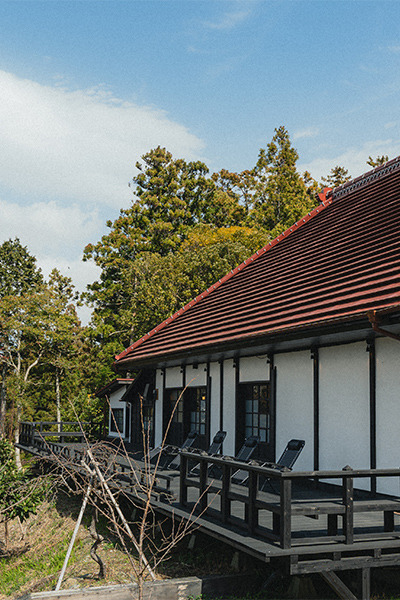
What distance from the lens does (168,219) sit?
A: 135ft

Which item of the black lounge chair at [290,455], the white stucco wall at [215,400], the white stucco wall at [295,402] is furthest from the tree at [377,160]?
the black lounge chair at [290,455]

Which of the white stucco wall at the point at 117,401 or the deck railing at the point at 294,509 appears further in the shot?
the white stucco wall at the point at 117,401

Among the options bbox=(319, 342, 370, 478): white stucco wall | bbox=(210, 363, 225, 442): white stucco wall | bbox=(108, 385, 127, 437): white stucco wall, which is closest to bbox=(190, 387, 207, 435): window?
bbox=(210, 363, 225, 442): white stucco wall

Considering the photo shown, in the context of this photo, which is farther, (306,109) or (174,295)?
(174,295)

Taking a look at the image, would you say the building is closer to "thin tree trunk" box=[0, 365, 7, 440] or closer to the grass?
the grass

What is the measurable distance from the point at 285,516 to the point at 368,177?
1127 cm

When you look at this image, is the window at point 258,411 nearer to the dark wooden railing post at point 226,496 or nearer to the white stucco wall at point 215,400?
the white stucco wall at point 215,400

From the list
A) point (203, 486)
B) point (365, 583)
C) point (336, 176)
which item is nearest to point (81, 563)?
point (203, 486)

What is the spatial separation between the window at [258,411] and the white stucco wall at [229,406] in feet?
1.11

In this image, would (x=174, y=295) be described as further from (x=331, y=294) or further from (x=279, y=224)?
(x=331, y=294)

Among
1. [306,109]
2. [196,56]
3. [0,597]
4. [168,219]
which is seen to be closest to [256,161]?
[168,219]

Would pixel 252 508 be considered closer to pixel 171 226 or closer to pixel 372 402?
pixel 372 402

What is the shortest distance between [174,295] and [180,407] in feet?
44.6

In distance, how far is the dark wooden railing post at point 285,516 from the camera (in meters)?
5.57
